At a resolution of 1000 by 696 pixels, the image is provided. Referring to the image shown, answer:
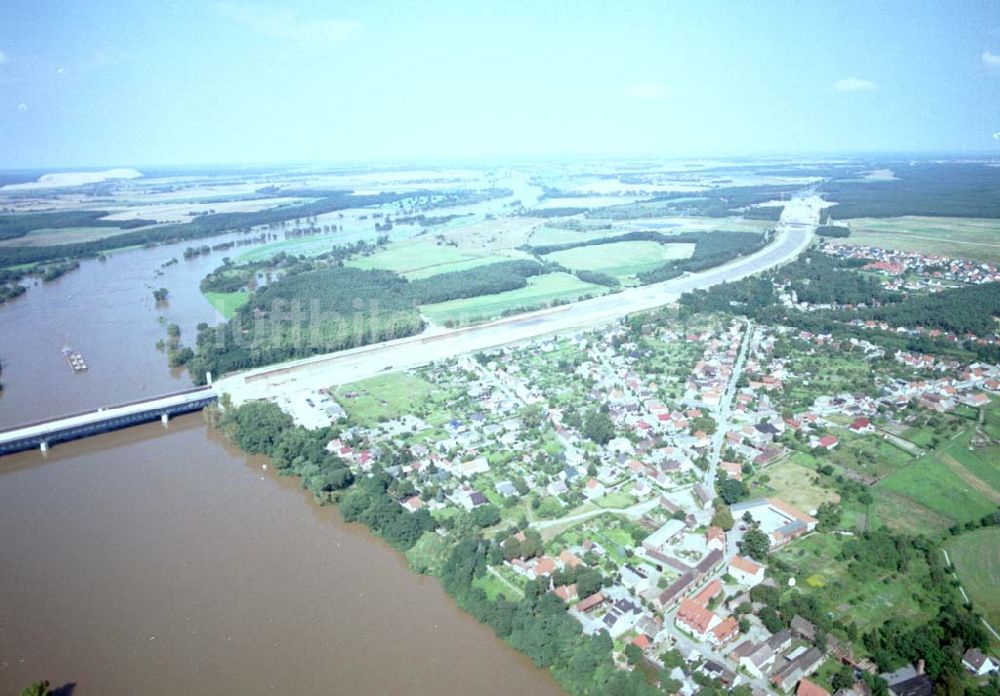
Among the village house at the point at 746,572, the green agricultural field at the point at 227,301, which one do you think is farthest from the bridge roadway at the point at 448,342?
the village house at the point at 746,572

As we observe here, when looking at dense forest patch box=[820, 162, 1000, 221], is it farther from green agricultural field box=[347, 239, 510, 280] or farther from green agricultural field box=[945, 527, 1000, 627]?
green agricultural field box=[945, 527, 1000, 627]

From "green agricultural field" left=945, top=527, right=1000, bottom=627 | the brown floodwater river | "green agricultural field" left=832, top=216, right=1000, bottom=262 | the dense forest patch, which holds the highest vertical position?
the dense forest patch

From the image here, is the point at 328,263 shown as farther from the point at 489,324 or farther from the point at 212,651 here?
the point at 212,651

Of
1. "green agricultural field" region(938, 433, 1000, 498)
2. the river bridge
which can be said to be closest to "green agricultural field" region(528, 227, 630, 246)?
the river bridge

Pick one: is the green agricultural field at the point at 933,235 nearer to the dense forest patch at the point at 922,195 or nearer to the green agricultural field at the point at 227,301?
the dense forest patch at the point at 922,195

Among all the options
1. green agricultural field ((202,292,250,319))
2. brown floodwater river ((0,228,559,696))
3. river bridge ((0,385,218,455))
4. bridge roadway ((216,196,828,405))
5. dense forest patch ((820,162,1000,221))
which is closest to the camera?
brown floodwater river ((0,228,559,696))
